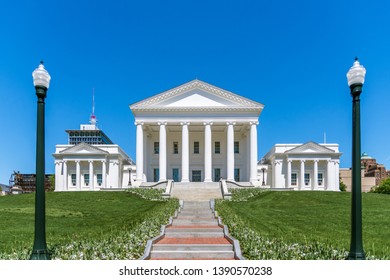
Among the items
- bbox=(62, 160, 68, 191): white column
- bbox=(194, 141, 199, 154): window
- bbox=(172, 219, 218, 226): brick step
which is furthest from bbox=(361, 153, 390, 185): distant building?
bbox=(172, 219, 218, 226): brick step

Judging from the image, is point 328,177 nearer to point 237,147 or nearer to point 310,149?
point 310,149

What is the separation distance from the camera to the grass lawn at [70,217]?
15363 millimetres

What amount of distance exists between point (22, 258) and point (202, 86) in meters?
42.0

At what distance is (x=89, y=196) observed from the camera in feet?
120

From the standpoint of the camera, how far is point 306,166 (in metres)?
53.9

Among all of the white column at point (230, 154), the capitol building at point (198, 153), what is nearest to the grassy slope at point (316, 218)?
the white column at point (230, 154)

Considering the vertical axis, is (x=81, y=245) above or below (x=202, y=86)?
below

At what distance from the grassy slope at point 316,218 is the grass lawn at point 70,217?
283 inches

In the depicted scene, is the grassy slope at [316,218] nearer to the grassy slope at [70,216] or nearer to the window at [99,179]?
the grassy slope at [70,216]

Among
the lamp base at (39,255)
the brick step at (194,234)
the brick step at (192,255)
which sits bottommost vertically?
the brick step at (194,234)

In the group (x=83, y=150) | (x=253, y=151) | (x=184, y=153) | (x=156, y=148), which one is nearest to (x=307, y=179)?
(x=253, y=151)

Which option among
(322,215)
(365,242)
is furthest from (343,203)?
(365,242)
